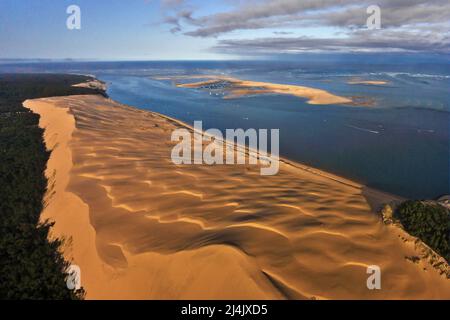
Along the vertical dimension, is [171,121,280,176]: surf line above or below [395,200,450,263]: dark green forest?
above

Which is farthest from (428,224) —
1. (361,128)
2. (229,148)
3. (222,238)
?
(361,128)

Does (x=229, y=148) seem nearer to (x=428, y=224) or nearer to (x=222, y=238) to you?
(x=222, y=238)

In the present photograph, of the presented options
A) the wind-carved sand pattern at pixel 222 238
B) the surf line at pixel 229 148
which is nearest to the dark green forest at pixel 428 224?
the wind-carved sand pattern at pixel 222 238

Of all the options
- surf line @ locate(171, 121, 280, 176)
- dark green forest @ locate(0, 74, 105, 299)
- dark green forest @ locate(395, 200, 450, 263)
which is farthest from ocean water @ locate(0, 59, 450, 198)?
dark green forest @ locate(0, 74, 105, 299)

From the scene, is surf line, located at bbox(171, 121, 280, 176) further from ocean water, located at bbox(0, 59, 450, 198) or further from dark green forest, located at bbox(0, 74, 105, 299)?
dark green forest, located at bbox(0, 74, 105, 299)

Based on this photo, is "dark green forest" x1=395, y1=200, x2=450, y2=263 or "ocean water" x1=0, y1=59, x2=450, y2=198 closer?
"dark green forest" x1=395, y1=200, x2=450, y2=263

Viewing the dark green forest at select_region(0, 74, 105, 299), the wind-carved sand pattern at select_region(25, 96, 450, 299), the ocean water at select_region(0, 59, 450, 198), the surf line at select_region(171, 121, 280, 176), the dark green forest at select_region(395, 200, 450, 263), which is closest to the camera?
the wind-carved sand pattern at select_region(25, 96, 450, 299)
